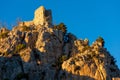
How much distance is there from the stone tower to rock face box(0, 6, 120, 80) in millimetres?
1719

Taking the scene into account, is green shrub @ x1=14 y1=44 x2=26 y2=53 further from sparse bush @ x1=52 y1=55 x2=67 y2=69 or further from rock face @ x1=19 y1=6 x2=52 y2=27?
rock face @ x1=19 y1=6 x2=52 y2=27

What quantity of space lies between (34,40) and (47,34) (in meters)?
3.90

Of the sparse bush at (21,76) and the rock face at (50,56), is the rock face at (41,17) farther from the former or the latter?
the sparse bush at (21,76)

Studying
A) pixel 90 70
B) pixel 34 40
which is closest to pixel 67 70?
pixel 90 70

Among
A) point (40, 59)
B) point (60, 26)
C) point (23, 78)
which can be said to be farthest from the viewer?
point (60, 26)

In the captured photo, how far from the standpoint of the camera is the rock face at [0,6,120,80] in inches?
6412

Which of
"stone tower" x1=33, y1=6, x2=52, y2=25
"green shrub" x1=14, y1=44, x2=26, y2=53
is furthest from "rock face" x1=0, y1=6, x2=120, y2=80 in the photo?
"stone tower" x1=33, y1=6, x2=52, y2=25

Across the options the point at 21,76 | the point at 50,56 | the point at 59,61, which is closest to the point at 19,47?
the point at 50,56

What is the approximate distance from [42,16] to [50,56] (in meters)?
21.4

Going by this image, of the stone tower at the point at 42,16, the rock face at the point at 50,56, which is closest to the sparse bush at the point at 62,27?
the rock face at the point at 50,56

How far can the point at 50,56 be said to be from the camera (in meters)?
173

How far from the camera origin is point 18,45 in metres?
172

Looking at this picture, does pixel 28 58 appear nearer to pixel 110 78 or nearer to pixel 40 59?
pixel 40 59

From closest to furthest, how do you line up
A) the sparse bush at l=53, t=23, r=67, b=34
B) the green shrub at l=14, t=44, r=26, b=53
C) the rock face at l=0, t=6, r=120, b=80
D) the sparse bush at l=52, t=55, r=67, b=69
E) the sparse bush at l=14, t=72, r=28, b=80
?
1. the sparse bush at l=14, t=72, r=28, b=80
2. the rock face at l=0, t=6, r=120, b=80
3. the sparse bush at l=52, t=55, r=67, b=69
4. the green shrub at l=14, t=44, r=26, b=53
5. the sparse bush at l=53, t=23, r=67, b=34
